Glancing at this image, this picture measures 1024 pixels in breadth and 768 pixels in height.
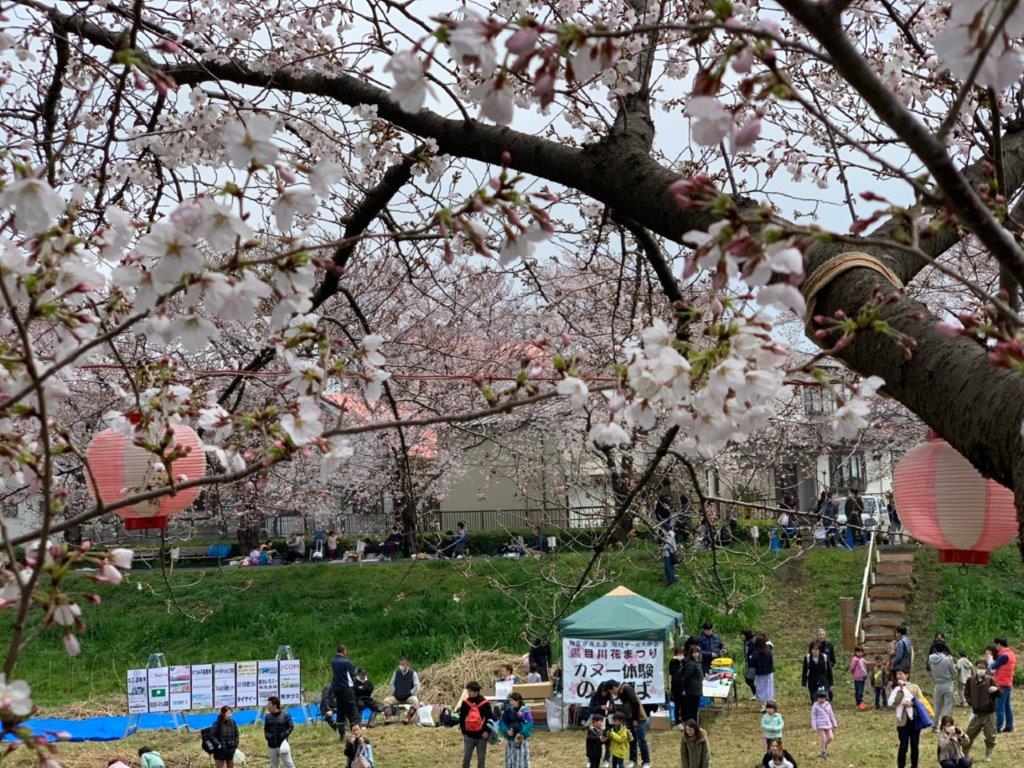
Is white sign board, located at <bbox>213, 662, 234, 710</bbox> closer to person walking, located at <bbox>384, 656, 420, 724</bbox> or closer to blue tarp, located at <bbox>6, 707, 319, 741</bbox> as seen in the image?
blue tarp, located at <bbox>6, 707, 319, 741</bbox>

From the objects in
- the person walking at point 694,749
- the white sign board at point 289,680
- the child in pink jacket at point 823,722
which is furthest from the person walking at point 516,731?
the white sign board at point 289,680

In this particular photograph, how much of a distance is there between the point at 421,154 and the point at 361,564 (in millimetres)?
16412

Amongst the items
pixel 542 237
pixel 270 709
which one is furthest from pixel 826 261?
pixel 270 709

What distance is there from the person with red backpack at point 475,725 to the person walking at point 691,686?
6.78ft

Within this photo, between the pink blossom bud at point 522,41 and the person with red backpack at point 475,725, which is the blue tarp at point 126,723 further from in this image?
the pink blossom bud at point 522,41

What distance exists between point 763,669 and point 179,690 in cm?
635

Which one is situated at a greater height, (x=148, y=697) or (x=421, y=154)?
(x=421, y=154)

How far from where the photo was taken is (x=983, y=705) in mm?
9805

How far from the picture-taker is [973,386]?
1.77 m

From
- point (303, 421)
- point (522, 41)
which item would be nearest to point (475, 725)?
point (303, 421)

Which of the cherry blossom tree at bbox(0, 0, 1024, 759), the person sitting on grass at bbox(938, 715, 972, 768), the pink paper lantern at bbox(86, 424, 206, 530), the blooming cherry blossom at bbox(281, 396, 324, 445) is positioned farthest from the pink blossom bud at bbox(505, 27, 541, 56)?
the person sitting on grass at bbox(938, 715, 972, 768)

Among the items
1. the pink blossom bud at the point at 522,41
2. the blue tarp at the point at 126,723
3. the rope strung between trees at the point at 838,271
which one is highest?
the pink blossom bud at the point at 522,41

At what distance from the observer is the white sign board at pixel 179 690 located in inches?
477

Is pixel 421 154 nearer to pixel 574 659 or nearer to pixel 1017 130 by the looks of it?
pixel 1017 130
